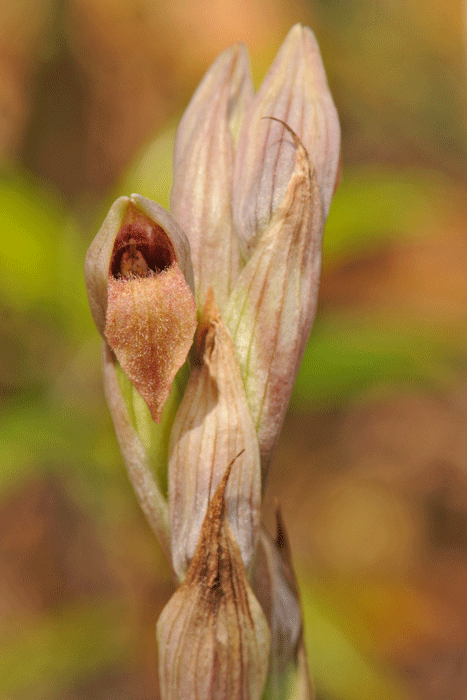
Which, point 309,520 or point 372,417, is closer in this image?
point 309,520

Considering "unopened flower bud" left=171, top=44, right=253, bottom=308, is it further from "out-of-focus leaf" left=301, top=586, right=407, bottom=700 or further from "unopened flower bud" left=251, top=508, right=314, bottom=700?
"out-of-focus leaf" left=301, top=586, right=407, bottom=700

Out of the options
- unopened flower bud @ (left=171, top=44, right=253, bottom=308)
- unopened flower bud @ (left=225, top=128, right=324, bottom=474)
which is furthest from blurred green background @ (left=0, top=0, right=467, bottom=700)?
unopened flower bud @ (left=225, top=128, right=324, bottom=474)

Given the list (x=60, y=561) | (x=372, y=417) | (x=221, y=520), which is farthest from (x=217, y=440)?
(x=372, y=417)

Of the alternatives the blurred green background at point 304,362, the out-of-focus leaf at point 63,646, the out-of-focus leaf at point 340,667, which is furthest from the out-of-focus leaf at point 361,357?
the out-of-focus leaf at point 63,646

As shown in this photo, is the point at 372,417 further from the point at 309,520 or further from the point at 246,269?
the point at 246,269

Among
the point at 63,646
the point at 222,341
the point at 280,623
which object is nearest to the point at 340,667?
the point at 63,646

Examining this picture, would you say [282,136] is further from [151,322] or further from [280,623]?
[280,623]
